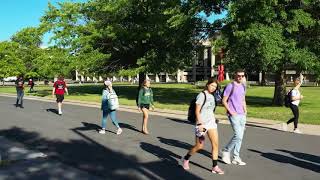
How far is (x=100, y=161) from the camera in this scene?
9047 millimetres

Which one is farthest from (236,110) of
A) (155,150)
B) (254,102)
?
(254,102)

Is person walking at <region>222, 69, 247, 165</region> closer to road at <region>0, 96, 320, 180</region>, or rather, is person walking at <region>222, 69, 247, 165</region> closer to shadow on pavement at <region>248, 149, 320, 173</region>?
road at <region>0, 96, 320, 180</region>

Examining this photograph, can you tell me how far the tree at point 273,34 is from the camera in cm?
2047

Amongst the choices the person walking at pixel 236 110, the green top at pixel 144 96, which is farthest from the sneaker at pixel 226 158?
the green top at pixel 144 96

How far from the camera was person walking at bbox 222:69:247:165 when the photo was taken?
8570 mm

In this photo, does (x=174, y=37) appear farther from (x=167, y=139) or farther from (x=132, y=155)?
(x=132, y=155)

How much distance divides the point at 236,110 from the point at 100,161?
266 cm

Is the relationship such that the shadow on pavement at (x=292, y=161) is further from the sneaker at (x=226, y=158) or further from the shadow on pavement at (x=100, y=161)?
the shadow on pavement at (x=100, y=161)

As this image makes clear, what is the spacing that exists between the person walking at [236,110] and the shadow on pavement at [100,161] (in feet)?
3.55

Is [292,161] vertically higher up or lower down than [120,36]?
lower down

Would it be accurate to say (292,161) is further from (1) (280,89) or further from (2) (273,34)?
(1) (280,89)

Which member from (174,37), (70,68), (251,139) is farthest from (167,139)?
(70,68)

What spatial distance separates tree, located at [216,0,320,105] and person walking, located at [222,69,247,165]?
11.8 m

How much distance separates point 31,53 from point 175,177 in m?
67.8
